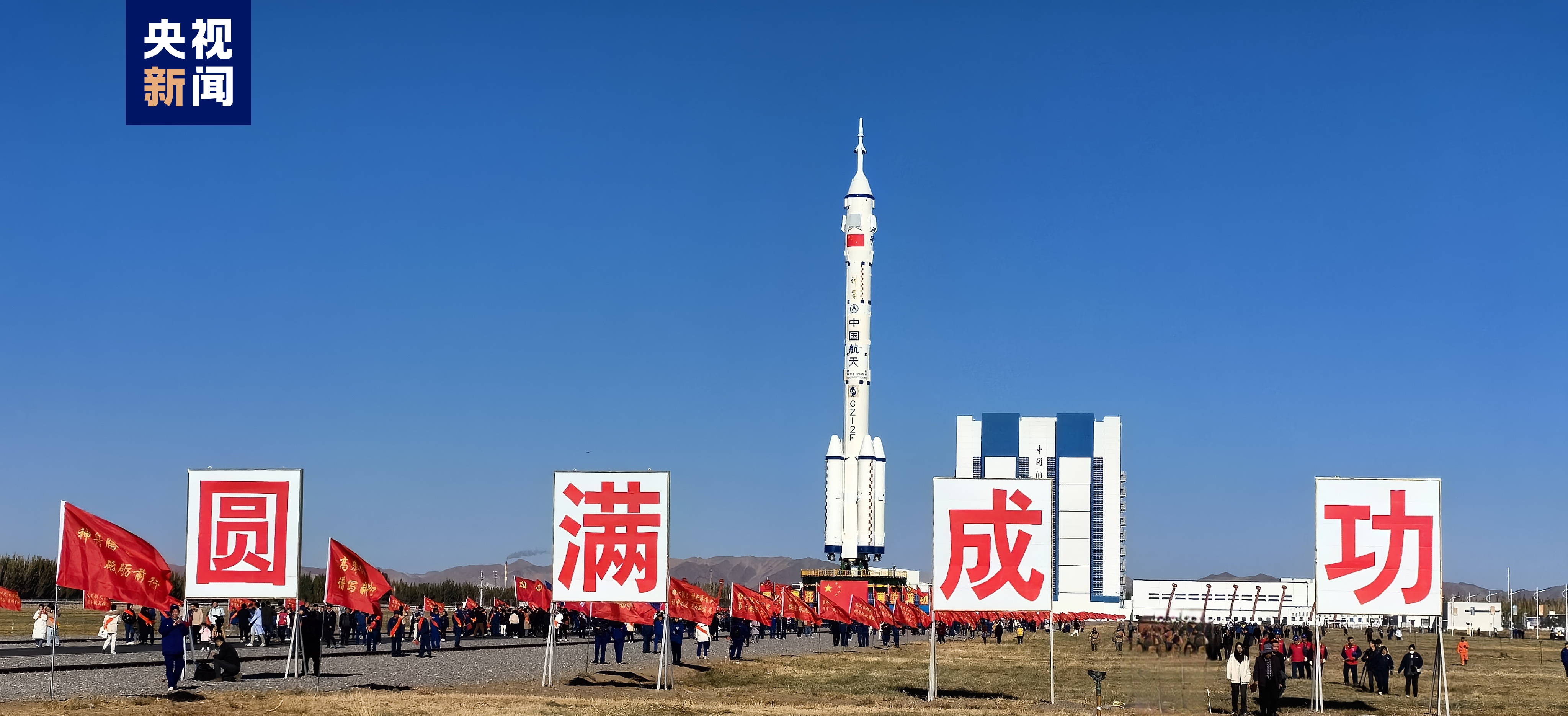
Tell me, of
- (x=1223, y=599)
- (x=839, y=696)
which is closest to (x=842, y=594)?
(x=839, y=696)

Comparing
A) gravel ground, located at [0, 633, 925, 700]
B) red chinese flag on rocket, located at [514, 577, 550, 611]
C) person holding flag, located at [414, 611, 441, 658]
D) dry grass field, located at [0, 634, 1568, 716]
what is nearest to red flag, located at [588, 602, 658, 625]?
dry grass field, located at [0, 634, 1568, 716]

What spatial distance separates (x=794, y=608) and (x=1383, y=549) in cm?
4183

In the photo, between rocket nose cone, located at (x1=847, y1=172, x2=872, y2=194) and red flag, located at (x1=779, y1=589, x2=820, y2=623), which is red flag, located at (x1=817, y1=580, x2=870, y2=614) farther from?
rocket nose cone, located at (x1=847, y1=172, x2=872, y2=194)

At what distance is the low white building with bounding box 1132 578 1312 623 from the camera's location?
147 m

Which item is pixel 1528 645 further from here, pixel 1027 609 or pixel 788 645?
pixel 1027 609

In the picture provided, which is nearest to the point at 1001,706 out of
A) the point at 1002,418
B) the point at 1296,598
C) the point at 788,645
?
the point at 788,645

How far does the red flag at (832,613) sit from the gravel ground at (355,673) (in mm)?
3495

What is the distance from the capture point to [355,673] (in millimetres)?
36344

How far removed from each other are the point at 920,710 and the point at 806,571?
98.9 meters

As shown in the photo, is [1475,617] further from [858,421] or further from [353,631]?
[353,631]

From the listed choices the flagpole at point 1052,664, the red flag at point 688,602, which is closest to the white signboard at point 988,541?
the flagpole at point 1052,664

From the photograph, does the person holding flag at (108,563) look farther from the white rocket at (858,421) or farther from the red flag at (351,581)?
the white rocket at (858,421)

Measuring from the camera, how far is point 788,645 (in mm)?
67875

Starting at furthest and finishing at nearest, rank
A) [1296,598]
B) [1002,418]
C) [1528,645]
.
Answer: [1002,418]
[1296,598]
[1528,645]
